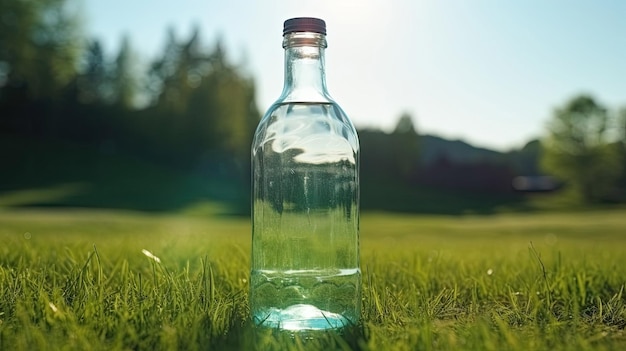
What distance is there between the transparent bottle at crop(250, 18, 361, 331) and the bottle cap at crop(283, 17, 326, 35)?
0.09 metres

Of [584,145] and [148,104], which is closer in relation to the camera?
[148,104]

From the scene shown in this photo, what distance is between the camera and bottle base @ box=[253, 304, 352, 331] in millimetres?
2336

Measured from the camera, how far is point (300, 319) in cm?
246

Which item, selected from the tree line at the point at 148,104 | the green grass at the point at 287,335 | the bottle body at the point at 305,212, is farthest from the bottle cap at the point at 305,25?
the tree line at the point at 148,104

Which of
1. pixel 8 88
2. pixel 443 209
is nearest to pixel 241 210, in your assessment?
pixel 443 209

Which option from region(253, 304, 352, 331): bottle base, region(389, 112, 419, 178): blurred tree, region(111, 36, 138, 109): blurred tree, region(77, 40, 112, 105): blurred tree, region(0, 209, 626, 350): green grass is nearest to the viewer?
region(0, 209, 626, 350): green grass

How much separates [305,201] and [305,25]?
→ 704mm

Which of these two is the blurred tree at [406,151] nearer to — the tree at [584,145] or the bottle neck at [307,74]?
the tree at [584,145]

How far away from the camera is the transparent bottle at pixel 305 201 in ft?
8.39

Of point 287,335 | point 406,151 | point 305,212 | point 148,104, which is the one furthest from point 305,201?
point 406,151

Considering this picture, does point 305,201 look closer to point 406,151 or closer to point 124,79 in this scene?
point 124,79

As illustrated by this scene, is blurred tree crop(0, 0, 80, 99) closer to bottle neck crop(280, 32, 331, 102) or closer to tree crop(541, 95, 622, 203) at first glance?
tree crop(541, 95, 622, 203)

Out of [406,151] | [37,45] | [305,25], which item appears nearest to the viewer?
[305,25]

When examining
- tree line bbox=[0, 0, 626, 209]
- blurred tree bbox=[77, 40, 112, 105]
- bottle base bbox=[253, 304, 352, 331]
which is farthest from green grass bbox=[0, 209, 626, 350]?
blurred tree bbox=[77, 40, 112, 105]
